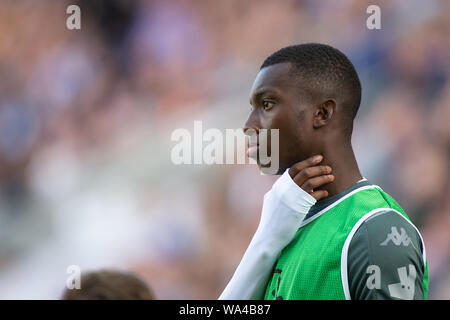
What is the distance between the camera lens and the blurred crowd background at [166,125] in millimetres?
3262

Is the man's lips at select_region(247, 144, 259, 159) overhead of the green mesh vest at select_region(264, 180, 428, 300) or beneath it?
overhead

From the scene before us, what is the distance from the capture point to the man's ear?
1198mm

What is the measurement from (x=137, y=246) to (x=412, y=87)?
188 cm

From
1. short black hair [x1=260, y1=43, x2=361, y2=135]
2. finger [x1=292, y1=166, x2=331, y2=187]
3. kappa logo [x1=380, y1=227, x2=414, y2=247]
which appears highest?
short black hair [x1=260, y1=43, x2=361, y2=135]

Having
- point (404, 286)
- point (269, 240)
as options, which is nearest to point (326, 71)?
point (269, 240)

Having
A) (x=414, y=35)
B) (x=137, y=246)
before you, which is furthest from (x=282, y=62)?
(x=414, y=35)

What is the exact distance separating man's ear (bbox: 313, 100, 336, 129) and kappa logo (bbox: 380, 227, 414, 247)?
11.7 inches

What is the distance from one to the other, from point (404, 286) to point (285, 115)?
16.6 inches

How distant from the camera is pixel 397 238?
98cm

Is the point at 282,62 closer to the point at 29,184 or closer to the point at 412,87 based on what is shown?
the point at 412,87

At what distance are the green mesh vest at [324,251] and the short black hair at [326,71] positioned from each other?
184 mm

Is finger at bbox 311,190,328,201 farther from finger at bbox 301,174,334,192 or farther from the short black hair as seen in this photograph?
the short black hair

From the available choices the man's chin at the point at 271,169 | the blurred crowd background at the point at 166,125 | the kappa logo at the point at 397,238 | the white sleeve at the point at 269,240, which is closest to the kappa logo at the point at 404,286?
the kappa logo at the point at 397,238

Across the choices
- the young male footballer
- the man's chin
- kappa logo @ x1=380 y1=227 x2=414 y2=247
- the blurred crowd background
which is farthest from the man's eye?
the blurred crowd background
